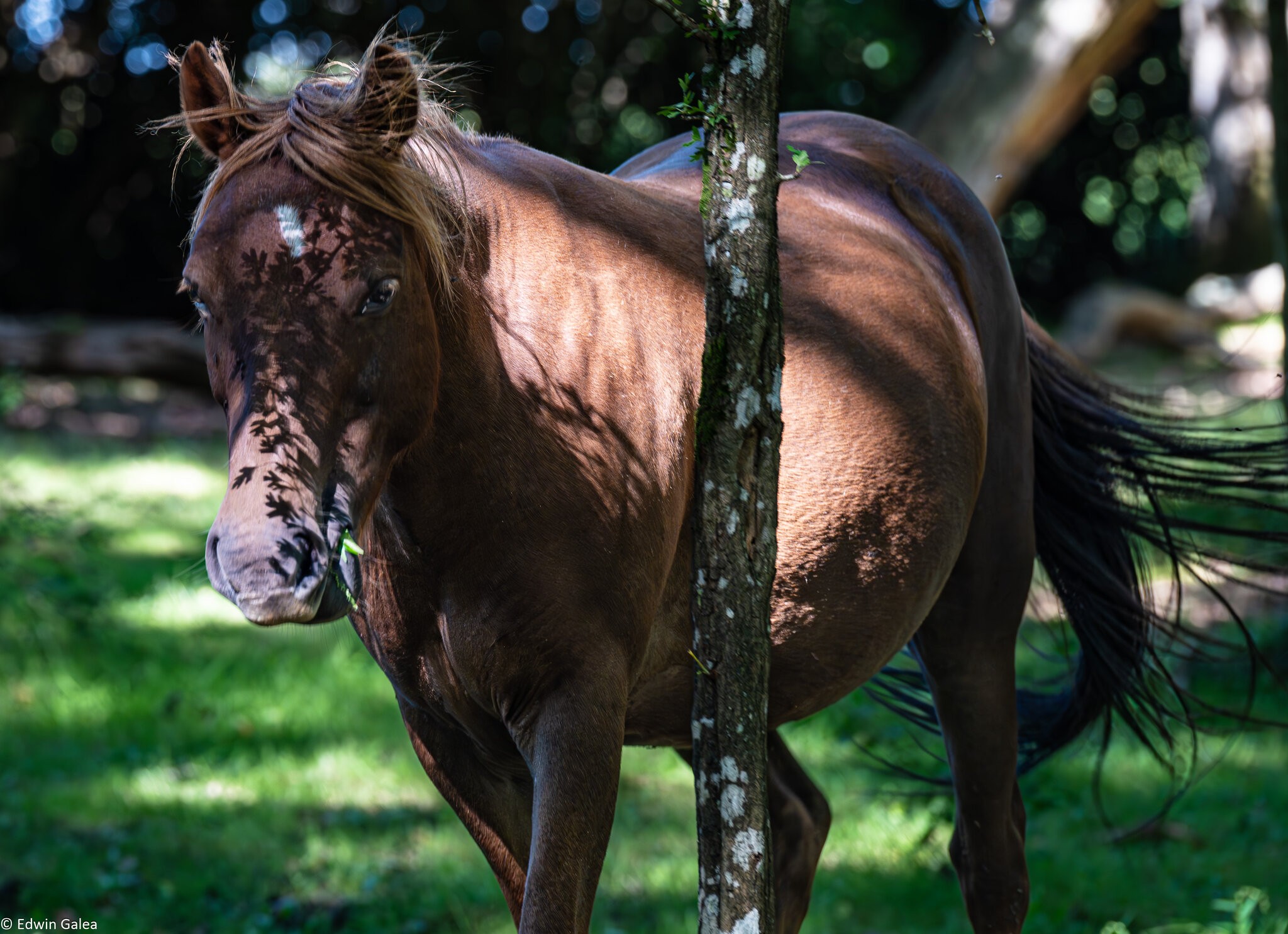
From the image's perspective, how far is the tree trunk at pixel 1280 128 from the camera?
4.06 meters

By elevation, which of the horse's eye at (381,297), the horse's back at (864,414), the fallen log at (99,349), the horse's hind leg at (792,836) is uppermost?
the horse's eye at (381,297)

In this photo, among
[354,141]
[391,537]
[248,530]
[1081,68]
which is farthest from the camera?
[1081,68]

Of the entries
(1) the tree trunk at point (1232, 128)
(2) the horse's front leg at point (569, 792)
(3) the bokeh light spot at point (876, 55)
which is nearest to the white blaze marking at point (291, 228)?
(2) the horse's front leg at point (569, 792)

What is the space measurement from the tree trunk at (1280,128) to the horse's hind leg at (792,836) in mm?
2354

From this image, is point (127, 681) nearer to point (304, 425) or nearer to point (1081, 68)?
point (304, 425)

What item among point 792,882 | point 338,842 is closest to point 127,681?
point 338,842

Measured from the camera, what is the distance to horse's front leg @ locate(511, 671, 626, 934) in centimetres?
173

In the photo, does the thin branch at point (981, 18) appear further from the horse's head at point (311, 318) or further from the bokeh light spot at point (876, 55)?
the bokeh light spot at point (876, 55)

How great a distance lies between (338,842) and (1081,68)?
5.40 m

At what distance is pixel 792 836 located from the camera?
2852mm

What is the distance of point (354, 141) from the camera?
1.56 m

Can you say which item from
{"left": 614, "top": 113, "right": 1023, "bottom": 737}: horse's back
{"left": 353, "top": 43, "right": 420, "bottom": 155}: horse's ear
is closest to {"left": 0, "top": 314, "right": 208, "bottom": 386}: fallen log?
{"left": 614, "top": 113, "right": 1023, "bottom": 737}: horse's back

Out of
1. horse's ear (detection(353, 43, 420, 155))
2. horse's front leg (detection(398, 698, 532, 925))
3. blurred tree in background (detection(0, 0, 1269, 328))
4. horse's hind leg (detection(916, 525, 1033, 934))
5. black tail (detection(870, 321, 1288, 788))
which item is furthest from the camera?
blurred tree in background (detection(0, 0, 1269, 328))

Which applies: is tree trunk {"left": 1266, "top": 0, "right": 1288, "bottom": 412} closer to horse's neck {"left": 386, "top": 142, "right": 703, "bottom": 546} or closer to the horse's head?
horse's neck {"left": 386, "top": 142, "right": 703, "bottom": 546}
